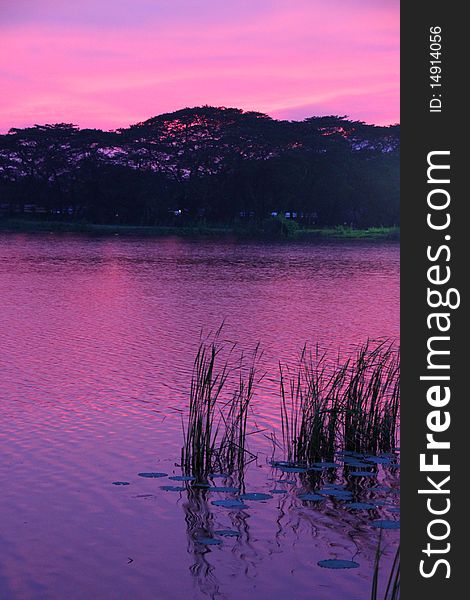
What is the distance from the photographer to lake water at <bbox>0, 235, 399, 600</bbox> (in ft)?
25.1

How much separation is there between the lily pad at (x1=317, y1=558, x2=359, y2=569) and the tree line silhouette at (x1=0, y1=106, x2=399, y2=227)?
8375 centimetres

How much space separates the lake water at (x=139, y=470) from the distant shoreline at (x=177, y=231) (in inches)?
2321

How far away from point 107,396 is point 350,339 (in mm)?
8730

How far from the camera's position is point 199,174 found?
321 ft

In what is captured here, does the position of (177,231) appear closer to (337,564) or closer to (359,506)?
(359,506)

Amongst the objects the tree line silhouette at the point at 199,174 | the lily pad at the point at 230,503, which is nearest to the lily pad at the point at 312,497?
the lily pad at the point at 230,503

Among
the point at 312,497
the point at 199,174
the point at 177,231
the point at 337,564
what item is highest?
the point at 199,174

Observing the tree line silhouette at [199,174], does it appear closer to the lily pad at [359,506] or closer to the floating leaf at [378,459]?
the floating leaf at [378,459]

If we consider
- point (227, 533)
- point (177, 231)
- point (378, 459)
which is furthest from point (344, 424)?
point (177, 231)

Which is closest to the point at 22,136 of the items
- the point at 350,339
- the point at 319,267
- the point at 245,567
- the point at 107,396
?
the point at 319,267

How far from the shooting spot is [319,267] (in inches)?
1906

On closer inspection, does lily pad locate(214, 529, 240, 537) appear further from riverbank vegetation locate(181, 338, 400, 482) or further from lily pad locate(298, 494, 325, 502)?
riverbank vegetation locate(181, 338, 400, 482)

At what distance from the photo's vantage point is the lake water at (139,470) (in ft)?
25.1

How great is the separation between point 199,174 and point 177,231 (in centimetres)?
991
